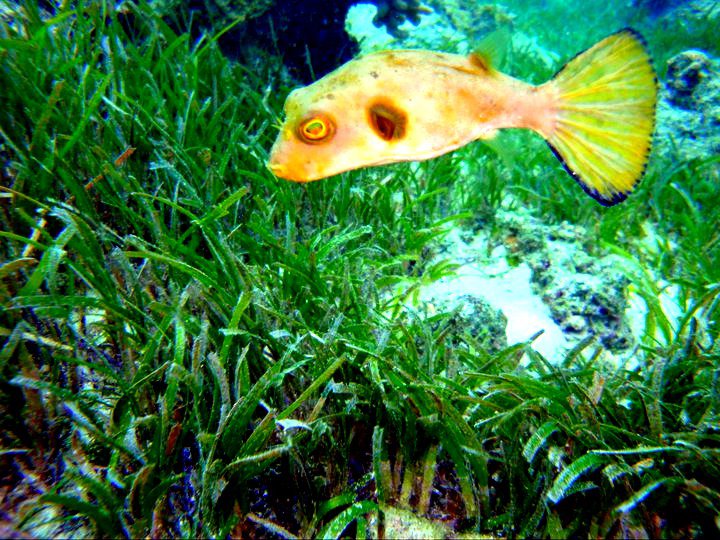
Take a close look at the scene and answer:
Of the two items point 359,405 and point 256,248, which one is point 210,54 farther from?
point 359,405

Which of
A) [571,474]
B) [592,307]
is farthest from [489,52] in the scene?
→ [592,307]

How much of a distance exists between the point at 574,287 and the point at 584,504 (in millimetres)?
2162

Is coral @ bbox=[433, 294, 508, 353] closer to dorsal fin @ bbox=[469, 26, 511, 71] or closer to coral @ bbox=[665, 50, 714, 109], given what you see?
dorsal fin @ bbox=[469, 26, 511, 71]

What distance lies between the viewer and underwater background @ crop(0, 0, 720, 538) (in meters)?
1.54

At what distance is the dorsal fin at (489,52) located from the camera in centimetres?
201

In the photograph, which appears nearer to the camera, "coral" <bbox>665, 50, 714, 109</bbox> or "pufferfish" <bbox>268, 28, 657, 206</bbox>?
"pufferfish" <bbox>268, 28, 657, 206</bbox>

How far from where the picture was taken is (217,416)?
168 cm

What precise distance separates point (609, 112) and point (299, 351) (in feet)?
7.00

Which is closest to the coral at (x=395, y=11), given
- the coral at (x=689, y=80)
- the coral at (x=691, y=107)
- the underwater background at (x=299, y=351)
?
the coral at (x=691, y=107)

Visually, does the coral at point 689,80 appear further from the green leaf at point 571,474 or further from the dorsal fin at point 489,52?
the green leaf at point 571,474

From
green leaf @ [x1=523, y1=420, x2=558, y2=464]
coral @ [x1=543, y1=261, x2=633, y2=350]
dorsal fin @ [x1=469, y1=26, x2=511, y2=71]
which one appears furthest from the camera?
coral @ [x1=543, y1=261, x2=633, y2=350]

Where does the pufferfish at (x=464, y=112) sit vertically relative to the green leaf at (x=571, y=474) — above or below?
above

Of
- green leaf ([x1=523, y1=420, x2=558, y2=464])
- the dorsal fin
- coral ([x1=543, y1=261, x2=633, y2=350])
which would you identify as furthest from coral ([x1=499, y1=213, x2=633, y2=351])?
the dorsal fin

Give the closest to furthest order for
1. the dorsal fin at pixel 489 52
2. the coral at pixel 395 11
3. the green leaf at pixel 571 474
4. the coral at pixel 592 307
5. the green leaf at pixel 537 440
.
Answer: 1. the green leaf at pixel 571 474
2. the green leaf at pixel 537 440
3. the dorsal fin at pixel 489 52
4. the coral at pixel 592 307
5. the coral at pixel 395 11
